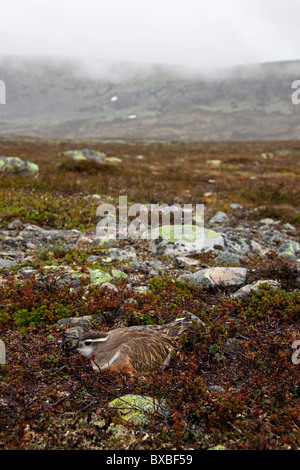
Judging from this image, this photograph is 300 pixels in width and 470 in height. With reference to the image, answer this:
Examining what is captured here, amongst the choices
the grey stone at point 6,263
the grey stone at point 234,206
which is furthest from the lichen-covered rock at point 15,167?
the grey stone at point 6,263

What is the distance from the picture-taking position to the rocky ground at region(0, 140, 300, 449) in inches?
107

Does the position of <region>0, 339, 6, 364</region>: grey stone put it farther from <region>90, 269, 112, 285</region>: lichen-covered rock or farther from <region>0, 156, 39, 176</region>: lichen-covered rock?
<region>0, 156, 39, 176</region>: lichen-covered rock

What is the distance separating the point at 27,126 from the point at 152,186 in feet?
527

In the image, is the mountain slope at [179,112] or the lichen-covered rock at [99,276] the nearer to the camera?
the lichen-covered rock at [99,276]

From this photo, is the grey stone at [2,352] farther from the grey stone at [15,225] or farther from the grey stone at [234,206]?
the grey stone at [234,206]

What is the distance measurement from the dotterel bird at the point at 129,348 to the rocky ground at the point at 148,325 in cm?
11

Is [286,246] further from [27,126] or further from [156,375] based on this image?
[27,126]

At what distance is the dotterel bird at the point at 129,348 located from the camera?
3.29 meters

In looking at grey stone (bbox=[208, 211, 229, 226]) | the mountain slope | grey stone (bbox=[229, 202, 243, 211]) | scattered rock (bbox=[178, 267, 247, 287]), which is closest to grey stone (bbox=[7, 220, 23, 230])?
scattered rock (bbox=[178, 267, 247, 287])

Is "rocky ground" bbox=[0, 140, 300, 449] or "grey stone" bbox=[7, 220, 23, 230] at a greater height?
"grey stone" bbox=[7, 220, 23, 230]

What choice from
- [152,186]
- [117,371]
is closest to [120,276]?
[117,371]

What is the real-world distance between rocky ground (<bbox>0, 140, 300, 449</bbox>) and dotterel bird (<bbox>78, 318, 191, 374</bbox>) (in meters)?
0.11
